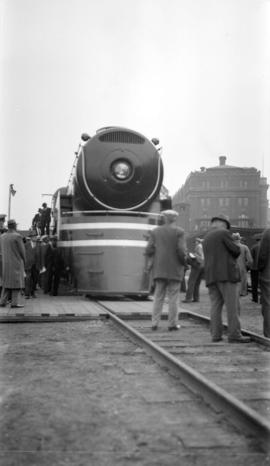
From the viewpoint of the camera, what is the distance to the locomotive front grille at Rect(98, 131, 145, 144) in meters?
13.1

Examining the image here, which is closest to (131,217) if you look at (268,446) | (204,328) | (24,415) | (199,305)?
(199,305)

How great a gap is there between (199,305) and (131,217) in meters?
2.81

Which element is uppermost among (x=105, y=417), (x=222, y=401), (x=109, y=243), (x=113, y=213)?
(x=113, y=213)

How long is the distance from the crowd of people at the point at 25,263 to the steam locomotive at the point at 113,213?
127 centimetres

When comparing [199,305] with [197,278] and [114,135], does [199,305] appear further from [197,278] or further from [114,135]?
[114,135]

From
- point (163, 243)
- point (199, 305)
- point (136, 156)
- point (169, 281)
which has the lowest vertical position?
point (199, 305)

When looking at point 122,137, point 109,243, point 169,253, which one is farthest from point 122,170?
point 169,253

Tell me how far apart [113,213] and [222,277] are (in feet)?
18.8

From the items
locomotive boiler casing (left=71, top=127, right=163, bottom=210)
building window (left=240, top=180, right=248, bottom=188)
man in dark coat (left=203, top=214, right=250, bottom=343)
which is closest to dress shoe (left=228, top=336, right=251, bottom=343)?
man in dark coat (left=203, top=214, right=250, bottom=343)

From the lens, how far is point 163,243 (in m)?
8.58

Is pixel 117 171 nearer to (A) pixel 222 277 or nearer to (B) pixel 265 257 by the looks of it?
(B) pixel 265 257

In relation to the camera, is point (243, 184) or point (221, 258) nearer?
point (221, 258)

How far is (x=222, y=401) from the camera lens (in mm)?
4195

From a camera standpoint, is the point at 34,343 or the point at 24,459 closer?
the point at 24,459
